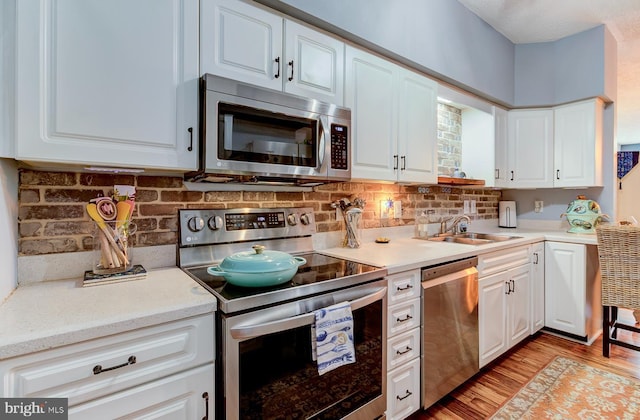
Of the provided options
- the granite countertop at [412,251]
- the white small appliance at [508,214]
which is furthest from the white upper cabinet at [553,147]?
the granite countertop at [412,251]

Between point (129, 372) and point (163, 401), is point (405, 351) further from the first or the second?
point (129, 372)

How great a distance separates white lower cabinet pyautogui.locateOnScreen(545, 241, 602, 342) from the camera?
8.25 feet

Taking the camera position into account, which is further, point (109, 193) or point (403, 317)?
point (403, 317)

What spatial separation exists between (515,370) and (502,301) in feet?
1.56

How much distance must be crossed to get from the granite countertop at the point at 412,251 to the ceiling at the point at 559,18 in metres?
1.85

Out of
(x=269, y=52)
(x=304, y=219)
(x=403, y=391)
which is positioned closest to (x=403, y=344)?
(x=403, y=391)

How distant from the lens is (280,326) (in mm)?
1096

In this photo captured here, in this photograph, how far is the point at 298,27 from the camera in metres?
1.58

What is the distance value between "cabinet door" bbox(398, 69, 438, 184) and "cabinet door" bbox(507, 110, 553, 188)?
54.4 inches

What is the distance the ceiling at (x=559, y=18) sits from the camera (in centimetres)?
246

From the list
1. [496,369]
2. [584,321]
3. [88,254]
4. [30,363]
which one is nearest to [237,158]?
[88,254]

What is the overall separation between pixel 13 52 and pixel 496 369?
118 inches

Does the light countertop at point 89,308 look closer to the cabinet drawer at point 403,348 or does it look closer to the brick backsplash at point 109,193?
the brick backsplash at point 109,193

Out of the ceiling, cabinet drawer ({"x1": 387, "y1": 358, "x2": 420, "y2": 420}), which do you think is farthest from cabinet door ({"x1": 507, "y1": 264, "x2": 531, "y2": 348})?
the ceiling
